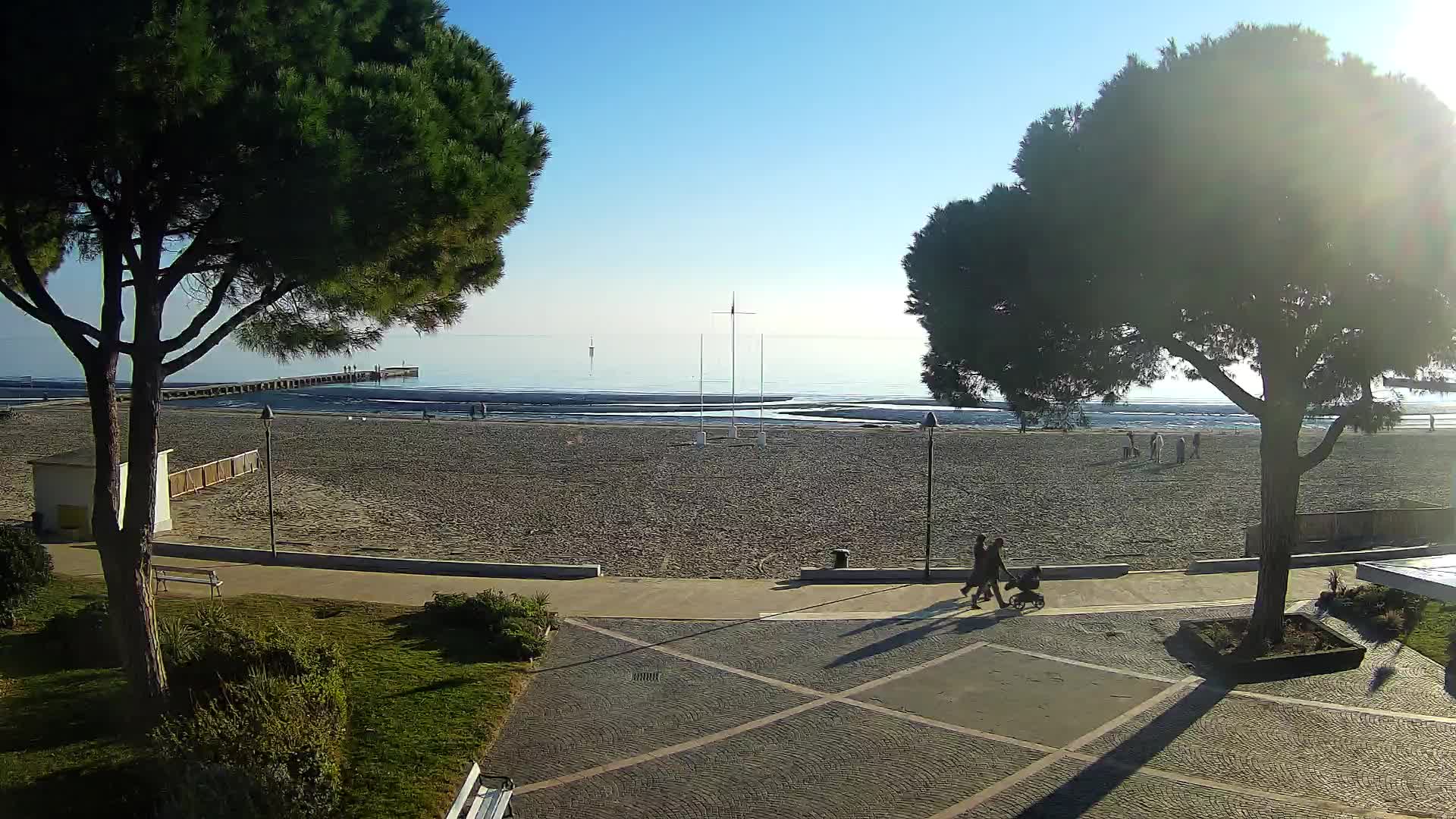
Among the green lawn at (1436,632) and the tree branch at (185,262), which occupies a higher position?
the tree branch at (185,262)

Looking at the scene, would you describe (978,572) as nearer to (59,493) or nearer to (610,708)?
(610,708)

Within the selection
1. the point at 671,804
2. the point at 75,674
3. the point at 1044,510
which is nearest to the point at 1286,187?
the point at 671,804

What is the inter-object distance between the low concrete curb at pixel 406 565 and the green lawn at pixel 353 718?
341 cm

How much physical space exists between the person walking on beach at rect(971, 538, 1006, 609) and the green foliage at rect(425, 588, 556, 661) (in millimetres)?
6281

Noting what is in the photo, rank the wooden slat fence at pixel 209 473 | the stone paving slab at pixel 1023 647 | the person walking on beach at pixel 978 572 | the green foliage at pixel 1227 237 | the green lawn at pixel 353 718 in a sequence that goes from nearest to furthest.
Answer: the green lawn at pixel 353 718
the green foliage at pixel 1227 237
the stone paving slab at pixel 1023 647
the person walking on beach at pixel 978 572
the wooden slat fence at pixel 209 473

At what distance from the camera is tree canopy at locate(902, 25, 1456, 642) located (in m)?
10.0

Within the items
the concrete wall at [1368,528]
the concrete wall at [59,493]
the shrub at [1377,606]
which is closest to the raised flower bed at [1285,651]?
the shrub at [1377,606]

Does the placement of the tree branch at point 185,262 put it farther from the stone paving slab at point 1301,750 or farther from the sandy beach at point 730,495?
the sandy beach at point 730,495

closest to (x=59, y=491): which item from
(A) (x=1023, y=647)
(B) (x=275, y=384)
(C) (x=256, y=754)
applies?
(C) (x=256, y=754)

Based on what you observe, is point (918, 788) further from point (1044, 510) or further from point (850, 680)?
point (1044, 510)

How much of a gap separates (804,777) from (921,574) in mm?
8290

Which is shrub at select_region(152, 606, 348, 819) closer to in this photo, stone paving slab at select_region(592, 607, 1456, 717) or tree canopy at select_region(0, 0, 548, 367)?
tree canopy at select_region(0, 0, 548, 367)

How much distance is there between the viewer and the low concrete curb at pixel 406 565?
15852 millimetres

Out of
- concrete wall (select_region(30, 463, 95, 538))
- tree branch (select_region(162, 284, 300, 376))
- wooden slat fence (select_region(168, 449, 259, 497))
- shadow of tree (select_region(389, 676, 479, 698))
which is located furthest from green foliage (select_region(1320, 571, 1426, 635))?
wooden slat fence (select_region(168, 449, 259, 497))
